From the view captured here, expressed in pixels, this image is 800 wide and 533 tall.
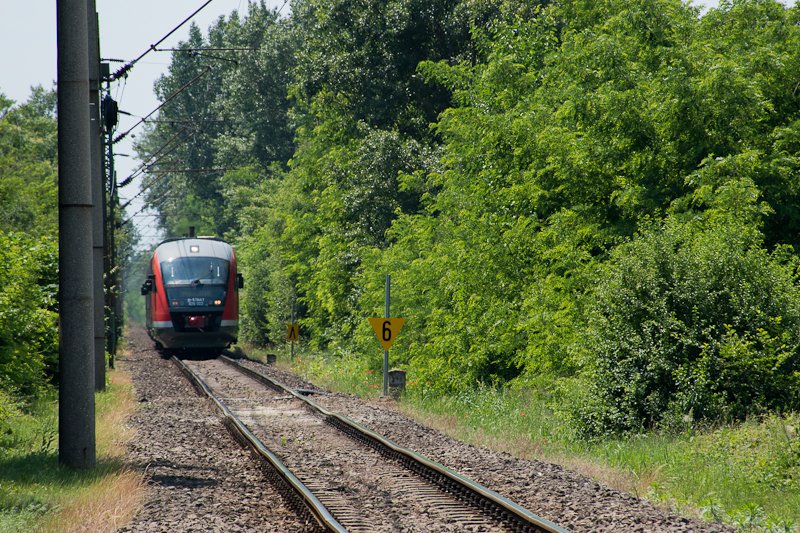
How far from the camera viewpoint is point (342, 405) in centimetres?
1822

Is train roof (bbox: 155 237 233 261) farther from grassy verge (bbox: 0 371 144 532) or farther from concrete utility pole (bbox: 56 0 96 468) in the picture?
concrete utility pole (bbox: 56 0 96 468)

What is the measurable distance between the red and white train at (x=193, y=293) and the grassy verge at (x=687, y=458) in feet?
56.6

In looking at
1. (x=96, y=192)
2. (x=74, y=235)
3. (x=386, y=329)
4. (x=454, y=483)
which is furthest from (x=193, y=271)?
(x=454, y=483)

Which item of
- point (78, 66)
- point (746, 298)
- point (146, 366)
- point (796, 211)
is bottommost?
point (146, 366)

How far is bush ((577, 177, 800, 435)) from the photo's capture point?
1240 centimetres

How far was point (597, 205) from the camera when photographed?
1767cm

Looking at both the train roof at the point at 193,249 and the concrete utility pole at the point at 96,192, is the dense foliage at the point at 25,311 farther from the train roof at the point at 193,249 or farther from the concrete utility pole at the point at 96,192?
the train roof at the point at 193,249

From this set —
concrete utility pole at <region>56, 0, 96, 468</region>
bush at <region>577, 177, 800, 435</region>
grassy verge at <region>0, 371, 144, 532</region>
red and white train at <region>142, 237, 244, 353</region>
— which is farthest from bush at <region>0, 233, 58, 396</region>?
red and white train at <region>142, 237, 244, 353</region>

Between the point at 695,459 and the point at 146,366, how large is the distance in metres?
24.4

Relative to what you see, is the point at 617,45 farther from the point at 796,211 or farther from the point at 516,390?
the point at 516,390

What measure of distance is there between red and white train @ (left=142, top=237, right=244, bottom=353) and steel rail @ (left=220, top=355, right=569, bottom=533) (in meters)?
17.4

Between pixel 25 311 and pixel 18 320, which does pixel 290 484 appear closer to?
pixel 18 320

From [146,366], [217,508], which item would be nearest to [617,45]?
[217,508]

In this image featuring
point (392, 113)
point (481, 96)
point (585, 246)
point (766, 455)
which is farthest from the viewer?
point (392, 113)
